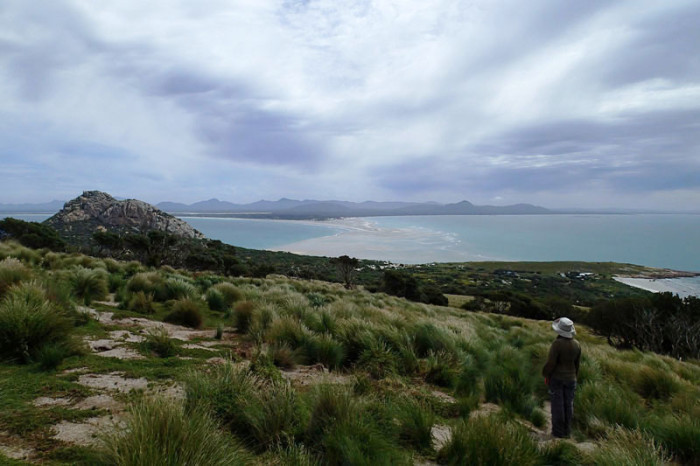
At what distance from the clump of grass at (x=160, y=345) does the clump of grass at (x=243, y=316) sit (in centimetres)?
202

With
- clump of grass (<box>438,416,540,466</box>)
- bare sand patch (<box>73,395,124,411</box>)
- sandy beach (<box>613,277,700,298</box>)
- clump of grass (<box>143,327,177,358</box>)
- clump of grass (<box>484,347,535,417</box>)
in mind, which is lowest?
sandy beach (<box>613,277,700,298</box>)

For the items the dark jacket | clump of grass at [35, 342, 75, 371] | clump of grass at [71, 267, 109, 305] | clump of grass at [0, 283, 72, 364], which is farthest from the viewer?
clump of grass at [71, 267, 109, 305]

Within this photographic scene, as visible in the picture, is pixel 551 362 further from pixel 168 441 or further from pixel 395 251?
pixel 395 251

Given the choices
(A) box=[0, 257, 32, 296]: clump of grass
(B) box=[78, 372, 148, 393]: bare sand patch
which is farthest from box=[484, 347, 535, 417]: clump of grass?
(A) box=[0, 257, 32, 296]: clump of grass

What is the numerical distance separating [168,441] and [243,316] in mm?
5116

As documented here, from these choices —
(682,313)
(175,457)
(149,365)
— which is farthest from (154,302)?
(682,313)

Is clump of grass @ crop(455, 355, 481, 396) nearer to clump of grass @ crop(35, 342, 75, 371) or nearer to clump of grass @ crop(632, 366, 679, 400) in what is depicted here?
clump of grass @ crop(632, 366, 679, 400)

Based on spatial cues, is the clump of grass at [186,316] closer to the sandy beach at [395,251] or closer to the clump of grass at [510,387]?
the clump of grass at [510,387]

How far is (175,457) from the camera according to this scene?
2.11m

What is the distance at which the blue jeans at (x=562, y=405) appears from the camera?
440 centimetres

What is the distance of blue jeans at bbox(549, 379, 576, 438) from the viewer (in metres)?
4.40

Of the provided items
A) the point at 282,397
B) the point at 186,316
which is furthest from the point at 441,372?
the point at 186,316

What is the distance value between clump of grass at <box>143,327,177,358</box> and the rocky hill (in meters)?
108

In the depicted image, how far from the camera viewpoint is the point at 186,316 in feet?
23.0
